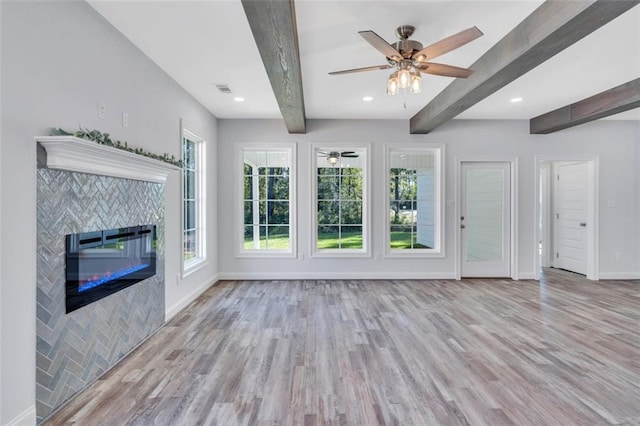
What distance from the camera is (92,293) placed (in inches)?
87.7

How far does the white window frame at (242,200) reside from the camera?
5.31 meters

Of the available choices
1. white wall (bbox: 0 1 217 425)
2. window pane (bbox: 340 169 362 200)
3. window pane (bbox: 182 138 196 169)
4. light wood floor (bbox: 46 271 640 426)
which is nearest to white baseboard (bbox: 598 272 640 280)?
light wood floor (bbox: 46 271 640 426)

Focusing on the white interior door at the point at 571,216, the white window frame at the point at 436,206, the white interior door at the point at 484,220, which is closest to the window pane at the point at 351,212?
the white window frame at the point at 436,206

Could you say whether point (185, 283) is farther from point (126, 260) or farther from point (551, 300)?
point (551, 300)

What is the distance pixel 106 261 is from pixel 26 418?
1.02m

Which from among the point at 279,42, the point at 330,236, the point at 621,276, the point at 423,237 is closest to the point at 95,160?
the point at 279,42

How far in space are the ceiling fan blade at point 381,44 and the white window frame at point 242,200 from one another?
2.98 meters

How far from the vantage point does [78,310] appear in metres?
2.09

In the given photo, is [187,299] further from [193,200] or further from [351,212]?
[351,212]

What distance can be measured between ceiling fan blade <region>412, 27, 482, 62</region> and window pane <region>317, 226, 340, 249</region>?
10.9 ft

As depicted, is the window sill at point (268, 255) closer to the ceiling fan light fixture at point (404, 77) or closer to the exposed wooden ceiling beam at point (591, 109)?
the ceiling fan light fixture at point (404, 77)

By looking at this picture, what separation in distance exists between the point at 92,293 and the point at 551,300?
5139 millimetres

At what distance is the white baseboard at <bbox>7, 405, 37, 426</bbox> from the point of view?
1657 millimetres

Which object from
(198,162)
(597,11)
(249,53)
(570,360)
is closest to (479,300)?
(570,360)
